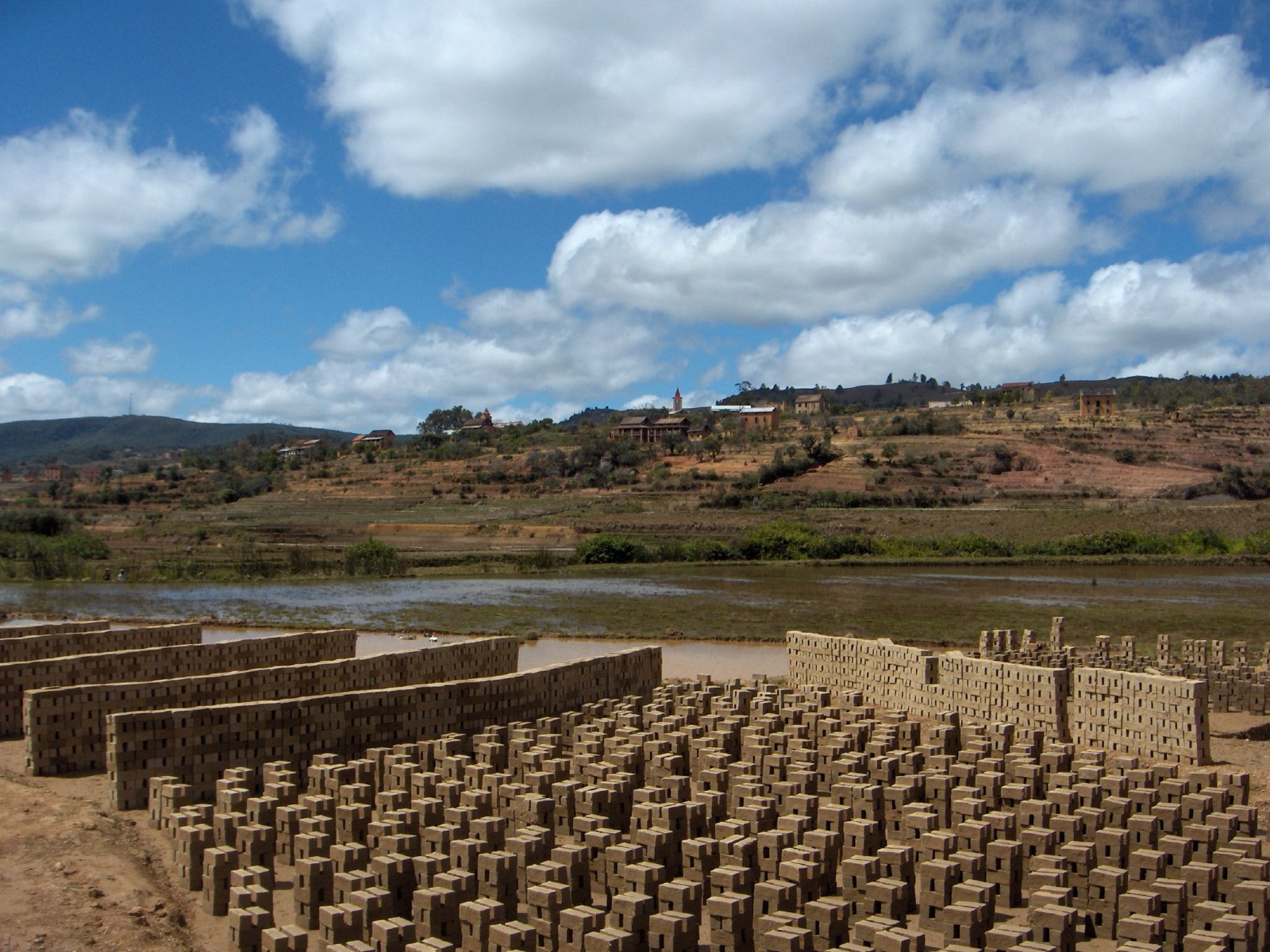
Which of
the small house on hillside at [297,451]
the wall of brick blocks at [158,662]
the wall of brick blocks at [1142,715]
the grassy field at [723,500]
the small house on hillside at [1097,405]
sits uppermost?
the small house on hillside at [1097,405]

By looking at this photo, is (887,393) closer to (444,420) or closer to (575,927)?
(444,420)

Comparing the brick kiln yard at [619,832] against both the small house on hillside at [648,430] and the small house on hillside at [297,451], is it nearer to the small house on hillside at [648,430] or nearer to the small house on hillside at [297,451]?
the small house on hillside at [648,430]

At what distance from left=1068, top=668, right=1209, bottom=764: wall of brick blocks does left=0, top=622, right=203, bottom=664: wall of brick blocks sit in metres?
12.6

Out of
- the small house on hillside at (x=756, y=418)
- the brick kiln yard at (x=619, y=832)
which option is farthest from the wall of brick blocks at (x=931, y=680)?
the small house on hillside at (x=756, y=418)

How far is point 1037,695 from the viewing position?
45.9ft

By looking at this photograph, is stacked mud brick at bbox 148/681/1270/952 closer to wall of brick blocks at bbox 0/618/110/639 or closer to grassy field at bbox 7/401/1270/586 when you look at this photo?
wall of brick blocks at bbox 0/618/110/639

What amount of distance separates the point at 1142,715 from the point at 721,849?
6627 mm

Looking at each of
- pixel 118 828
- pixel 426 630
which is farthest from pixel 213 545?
pixel 118 828

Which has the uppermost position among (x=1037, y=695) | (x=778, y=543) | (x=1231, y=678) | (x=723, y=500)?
(x=723, y=500)

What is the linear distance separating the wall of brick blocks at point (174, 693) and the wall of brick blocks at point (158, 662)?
1.26m

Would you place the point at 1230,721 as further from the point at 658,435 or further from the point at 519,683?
the point at 658,435

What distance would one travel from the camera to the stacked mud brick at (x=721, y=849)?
310 inches

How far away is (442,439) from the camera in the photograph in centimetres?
10231

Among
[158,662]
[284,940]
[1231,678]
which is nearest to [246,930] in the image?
[284,940]
